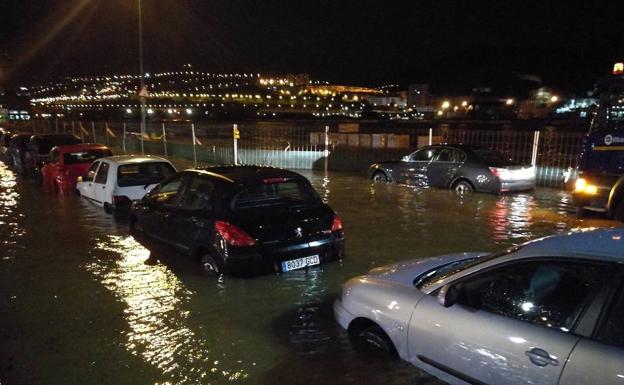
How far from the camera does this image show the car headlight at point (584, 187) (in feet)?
31.7

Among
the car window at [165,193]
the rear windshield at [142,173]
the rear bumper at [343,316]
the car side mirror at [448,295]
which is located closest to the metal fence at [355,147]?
the rear windshield at [142,173]

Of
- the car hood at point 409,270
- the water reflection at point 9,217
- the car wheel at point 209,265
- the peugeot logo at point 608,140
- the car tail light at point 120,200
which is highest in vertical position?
the peugeot logo at point 608,140

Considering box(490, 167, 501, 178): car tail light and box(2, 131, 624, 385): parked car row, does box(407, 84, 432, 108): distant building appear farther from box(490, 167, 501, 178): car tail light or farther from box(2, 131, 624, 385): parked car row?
box(2, 131, 624, 385): parked car row

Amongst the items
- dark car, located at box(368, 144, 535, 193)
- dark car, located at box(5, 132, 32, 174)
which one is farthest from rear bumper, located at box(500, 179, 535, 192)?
dark car, located at box(5, 132, 32, 174)

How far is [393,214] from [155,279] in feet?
18.4

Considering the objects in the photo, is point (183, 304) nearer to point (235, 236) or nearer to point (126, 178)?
point (235, 236)

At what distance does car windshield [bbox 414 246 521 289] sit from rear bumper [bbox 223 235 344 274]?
237 centimetres

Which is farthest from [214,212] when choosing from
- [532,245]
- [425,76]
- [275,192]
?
[425,76]

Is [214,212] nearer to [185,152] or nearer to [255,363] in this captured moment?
[255,363]

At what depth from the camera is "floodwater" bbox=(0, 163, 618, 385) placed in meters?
4.50

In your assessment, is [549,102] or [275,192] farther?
[549,102]

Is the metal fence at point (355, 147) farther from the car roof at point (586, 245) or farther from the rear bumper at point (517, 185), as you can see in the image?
the car roof at point (586, 245)

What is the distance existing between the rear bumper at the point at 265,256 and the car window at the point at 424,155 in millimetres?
7929

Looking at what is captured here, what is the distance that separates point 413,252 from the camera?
8.17 m
